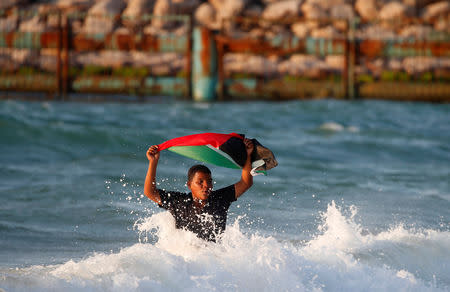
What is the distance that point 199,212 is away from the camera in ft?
14.8

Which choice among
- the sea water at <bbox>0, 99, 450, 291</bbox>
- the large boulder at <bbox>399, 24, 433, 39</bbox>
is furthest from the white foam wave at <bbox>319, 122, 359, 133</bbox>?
the large boulder at <bbox>399, 24, 433, 39</bbox>

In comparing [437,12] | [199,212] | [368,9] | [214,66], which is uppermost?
[368,9]

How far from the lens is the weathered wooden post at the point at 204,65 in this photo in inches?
544

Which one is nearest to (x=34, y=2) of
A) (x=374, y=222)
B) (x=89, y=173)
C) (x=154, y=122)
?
(x=154, y=122)

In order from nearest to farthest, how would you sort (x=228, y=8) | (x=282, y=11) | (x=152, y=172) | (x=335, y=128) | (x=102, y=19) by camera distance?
(x=152, y=172) → (x=335, y=128) → (x=102, y=19) → (x=228, y=8) → (x=282, y=11)

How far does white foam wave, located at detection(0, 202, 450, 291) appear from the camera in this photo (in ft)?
12.7

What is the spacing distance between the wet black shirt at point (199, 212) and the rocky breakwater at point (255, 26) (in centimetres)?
1152

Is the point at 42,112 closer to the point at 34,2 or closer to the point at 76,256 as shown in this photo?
the point at 34,2

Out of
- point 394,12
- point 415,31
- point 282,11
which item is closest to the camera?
point 282,11

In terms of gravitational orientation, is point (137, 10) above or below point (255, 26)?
above

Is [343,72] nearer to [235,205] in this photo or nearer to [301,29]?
[301,29]

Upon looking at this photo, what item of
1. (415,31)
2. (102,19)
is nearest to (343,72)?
(415,31)

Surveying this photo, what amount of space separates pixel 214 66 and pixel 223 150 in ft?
31.4

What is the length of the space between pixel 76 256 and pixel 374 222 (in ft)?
8.88
